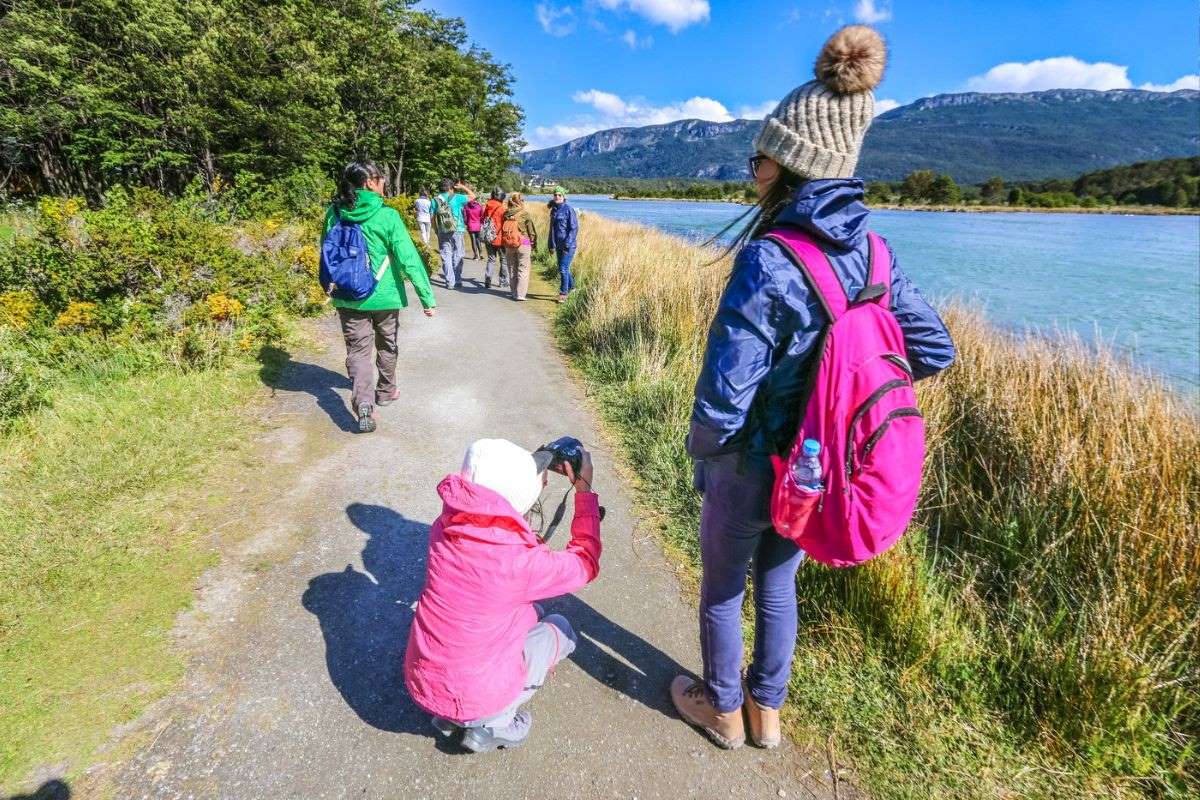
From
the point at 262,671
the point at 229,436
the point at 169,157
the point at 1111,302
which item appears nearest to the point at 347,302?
the point at 229,436

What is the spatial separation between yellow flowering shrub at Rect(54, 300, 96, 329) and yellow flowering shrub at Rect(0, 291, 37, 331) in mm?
184

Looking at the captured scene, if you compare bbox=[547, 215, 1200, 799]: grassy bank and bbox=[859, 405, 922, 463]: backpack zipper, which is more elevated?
bbox=[859, 405, 922, 463]: backpack zipper

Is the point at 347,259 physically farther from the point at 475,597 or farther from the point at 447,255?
the point at 447,255

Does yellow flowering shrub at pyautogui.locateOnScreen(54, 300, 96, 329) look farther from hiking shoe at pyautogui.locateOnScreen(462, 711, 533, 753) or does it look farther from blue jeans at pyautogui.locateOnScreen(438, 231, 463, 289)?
blue jeans at pyautogui.locateOnScreen(438, 231, 463, 289)

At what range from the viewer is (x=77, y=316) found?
14.9 feet

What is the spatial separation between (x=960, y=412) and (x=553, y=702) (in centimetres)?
397

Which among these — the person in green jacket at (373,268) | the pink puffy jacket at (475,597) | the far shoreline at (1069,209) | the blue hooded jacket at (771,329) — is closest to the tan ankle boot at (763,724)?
the pink puffy jacket at (475,597)

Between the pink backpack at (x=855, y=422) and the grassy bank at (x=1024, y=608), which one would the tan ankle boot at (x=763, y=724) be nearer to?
the grassy bank at (x=1024, y=608)

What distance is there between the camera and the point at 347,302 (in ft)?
13.2

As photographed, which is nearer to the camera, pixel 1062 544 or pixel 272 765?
pixel 272 765

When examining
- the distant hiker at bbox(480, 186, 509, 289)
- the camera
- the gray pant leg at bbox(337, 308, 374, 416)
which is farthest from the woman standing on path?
the camera

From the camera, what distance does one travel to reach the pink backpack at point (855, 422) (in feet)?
4.33

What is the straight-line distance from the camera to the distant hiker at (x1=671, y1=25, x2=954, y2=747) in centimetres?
133

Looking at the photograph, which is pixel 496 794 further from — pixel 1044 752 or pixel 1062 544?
pixel 1062 544
